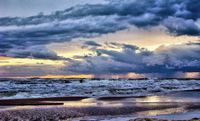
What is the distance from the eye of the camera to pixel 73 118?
24.1m

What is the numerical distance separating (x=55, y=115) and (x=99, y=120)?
431cm

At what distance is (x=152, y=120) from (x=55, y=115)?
8915 mm

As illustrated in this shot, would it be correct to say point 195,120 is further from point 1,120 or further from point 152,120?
point 1,120

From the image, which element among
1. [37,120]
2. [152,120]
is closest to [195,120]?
[152,120]

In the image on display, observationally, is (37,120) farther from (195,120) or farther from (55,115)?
(195,120)

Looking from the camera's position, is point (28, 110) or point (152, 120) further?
point (28, 110)

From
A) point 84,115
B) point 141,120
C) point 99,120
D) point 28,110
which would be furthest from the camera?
point 28,110

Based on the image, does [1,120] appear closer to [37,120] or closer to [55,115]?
[37,120]

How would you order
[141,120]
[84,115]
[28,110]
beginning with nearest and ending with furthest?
[141,120] → [84,115] → [28,110]

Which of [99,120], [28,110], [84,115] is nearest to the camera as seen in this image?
[99,120]

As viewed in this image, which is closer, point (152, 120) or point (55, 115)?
point (152, 120)

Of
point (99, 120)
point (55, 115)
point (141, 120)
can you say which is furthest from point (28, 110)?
point (141, 120)

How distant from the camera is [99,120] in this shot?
74.3ft

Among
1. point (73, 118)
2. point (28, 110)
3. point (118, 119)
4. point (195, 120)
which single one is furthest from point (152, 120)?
point (28, 110)
